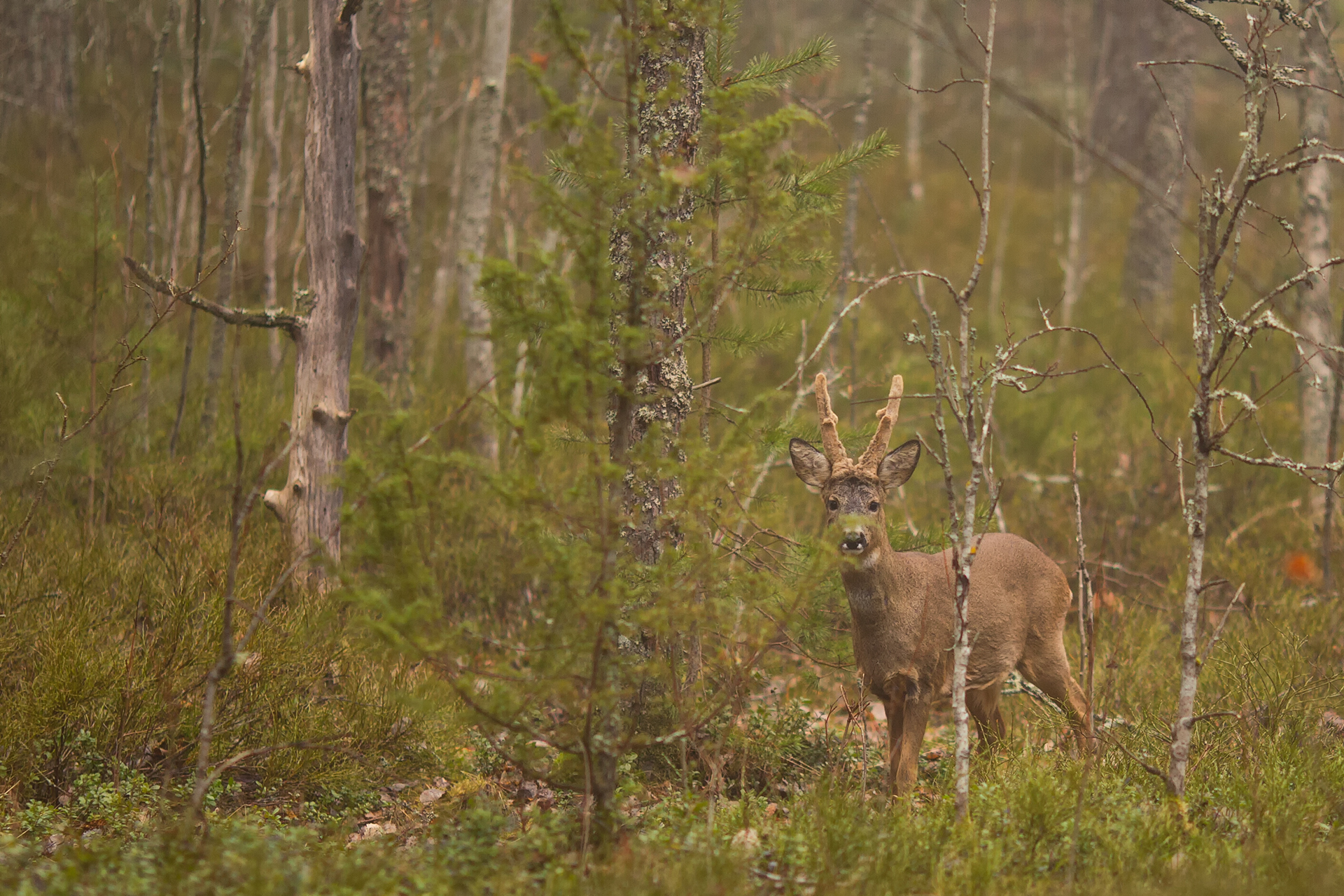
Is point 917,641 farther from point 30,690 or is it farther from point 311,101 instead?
point 311,101

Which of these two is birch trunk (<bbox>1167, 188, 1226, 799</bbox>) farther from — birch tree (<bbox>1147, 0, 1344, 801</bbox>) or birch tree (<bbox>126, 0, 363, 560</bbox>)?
birch tree (<bbox>126, 0, 363, 560</bbox>)

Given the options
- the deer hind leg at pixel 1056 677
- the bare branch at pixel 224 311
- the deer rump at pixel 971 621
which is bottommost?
the deer hind leg at pixel 1056 677

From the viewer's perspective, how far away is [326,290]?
6.38 meters

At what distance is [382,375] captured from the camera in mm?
9211

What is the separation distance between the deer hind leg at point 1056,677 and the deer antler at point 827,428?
5.50 feet

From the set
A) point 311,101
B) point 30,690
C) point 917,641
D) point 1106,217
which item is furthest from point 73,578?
point 1106,217

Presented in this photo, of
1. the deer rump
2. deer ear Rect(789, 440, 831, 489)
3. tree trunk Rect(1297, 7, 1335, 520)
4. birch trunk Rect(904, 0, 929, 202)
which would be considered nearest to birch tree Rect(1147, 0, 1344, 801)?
the deer rump

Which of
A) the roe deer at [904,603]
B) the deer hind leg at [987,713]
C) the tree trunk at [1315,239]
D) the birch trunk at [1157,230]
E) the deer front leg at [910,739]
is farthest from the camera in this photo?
the birch trunk at [1157,230]

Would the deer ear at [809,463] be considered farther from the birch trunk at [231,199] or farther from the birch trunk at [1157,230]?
the birch trunk at [1157,230]

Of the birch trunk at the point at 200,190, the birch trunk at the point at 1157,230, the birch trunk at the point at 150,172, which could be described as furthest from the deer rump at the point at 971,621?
the birch trunk at the point at 1157,230

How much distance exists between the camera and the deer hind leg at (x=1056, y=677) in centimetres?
583

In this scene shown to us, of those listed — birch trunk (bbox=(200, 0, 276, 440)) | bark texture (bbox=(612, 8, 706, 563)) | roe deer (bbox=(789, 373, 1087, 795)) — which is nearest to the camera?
bark texture (bbox=(612, 8, 706, 563))

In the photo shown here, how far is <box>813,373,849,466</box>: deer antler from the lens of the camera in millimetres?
5242

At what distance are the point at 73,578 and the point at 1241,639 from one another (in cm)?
650
